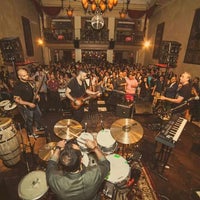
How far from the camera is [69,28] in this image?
1402cm

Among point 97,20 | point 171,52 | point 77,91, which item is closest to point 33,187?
point 77,91

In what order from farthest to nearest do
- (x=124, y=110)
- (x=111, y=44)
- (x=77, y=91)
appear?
(x=111, y=44) → (x=124, y=110) → (x=77, y=91)

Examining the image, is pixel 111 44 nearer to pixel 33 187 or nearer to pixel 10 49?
pixel 10 49

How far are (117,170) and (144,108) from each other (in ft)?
14.1

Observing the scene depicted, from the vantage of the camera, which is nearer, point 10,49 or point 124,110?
point 10,49

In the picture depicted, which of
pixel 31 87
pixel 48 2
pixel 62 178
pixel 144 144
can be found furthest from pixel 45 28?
pixel 62 178

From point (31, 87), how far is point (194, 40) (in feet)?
26.1

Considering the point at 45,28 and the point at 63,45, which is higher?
the point at 45,28

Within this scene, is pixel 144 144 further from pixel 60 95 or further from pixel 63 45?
pixel 63 45

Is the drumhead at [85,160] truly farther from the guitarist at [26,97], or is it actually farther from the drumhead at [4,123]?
the guitarist at [26,97]

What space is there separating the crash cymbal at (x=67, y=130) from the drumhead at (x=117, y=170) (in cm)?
79

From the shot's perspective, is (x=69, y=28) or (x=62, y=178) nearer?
(x=62, y=178)

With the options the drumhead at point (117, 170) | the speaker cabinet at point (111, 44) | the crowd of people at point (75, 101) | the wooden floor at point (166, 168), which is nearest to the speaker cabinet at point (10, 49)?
the crowd of people at point (75, 101)

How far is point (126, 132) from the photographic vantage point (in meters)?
2.52
